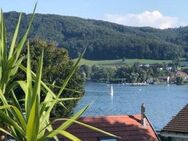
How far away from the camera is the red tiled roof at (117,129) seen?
26.4m

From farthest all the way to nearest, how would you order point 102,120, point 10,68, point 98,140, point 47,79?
point 47,79
point 102,120
point 98,140
point 10,68

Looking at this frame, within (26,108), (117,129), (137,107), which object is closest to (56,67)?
(117,129)

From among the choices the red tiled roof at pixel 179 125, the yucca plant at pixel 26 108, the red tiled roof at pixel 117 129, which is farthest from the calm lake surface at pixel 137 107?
the yucca plant at pixel 26 108

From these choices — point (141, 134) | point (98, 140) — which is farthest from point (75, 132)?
point (141, 134)

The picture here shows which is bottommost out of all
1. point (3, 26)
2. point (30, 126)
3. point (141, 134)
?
point (141, 134)

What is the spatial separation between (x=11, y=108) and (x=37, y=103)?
450 millimetres

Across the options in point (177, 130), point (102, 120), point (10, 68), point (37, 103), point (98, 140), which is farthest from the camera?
point (102, 120)

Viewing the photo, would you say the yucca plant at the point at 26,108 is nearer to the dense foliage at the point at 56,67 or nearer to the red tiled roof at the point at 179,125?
the red tiled roof at the point at 179,125

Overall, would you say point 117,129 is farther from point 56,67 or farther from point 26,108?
point 26,108

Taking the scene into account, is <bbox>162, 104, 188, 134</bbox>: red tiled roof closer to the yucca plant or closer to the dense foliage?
the yucca plant

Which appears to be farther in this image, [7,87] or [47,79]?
[47,79]

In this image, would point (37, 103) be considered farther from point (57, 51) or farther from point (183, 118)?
point (57, 51)

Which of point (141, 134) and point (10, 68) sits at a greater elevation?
point (10, 68)

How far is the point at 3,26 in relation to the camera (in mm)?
7141
